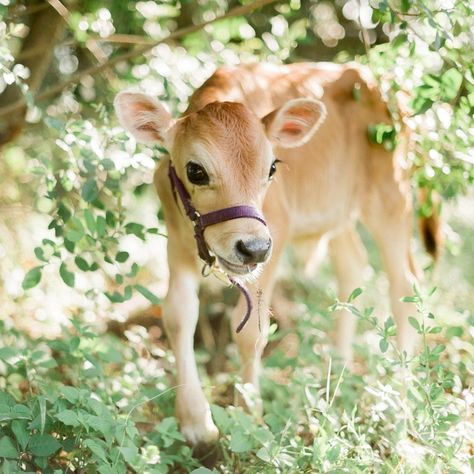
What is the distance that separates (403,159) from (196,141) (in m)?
1.85

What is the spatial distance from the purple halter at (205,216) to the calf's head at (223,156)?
1.1 inches

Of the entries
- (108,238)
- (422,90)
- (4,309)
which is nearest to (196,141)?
(108,238)

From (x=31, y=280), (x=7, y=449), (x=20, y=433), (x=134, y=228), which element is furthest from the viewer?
(x=134, y=228)

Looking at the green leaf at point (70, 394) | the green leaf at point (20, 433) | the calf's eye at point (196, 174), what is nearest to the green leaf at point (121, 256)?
the calf's eye at point (196, 174)

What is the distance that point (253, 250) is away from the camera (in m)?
3.58

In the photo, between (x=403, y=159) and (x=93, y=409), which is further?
(x=403, y=159)

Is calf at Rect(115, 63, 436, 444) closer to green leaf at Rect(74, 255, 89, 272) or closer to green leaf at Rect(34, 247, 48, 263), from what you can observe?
green leaf at Rect(74, 255, 89, 272)

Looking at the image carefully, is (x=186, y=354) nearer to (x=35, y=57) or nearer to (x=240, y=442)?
(x=240, y=442)

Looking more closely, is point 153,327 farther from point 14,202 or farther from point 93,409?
point 93,409

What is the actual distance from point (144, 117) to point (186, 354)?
120cm

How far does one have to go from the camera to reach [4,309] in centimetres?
637

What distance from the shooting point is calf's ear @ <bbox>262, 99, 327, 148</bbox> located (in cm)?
418

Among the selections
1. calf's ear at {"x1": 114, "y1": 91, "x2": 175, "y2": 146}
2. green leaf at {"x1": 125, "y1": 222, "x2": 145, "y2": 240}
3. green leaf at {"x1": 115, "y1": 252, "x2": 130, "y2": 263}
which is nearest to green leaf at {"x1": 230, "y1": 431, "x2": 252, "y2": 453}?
green leaf at {"x1": 115, "y1": 252, "x2": 130, "y2": 263}

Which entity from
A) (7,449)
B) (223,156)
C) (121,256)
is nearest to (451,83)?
(223,156)
